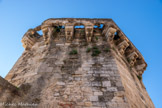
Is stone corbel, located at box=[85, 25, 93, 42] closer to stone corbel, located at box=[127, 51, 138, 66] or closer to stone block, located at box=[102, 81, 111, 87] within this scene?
stone block, located at box=[102, 81, 111, 87]

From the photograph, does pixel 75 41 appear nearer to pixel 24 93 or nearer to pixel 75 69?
pixel 75 69

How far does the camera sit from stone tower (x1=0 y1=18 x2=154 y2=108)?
11.4 feet

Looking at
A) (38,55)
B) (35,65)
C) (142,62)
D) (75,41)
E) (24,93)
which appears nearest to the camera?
(24,93)

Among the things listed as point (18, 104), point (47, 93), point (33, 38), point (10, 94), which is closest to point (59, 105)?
point (47, 93)

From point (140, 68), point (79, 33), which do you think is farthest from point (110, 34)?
point (140, 68)

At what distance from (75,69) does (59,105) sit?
132 cm

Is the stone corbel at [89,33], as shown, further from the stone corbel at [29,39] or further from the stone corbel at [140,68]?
the stone corbel at [140,68]

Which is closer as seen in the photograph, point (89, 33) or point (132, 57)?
point (89, 33)

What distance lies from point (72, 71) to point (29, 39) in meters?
→ 3.22

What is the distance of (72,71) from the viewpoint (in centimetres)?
427

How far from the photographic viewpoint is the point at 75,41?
5.62 m

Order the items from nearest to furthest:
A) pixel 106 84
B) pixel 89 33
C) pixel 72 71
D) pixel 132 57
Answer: pixel 106 84
pixel 72 71
pixel 89 33
pixel 132 57

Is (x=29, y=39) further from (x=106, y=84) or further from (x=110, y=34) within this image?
(x=106, y=84)

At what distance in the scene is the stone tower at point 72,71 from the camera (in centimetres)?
347
